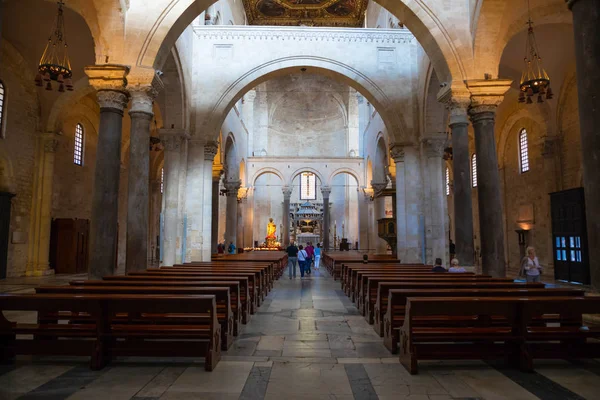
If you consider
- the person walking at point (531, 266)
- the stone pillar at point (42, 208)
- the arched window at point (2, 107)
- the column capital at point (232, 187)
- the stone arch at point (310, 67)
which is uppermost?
the stone arch at point (310, 67)

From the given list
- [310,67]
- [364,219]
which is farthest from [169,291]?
[364,219]

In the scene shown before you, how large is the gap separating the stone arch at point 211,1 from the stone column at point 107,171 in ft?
3.04

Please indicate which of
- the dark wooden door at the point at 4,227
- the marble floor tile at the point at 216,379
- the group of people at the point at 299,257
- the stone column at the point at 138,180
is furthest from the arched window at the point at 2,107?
the marble floor tile at the point at 216,379

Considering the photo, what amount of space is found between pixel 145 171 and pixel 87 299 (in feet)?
21.7

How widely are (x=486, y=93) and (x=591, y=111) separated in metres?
6.06

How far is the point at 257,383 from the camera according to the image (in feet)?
13.8

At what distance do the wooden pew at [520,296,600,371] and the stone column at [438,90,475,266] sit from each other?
6208 mm

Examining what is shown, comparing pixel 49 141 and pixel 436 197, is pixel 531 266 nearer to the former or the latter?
pixel 436 197

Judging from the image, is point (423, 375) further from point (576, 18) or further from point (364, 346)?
point (576, 18)

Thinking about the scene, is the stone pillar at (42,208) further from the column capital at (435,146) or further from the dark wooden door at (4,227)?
the column capital at (435,146)

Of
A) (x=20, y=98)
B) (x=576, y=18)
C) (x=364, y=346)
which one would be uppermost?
(x=20, y=98)

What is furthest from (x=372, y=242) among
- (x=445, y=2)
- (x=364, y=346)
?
(x=364, y=346)

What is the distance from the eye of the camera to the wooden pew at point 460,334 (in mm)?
4539

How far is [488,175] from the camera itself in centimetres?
1052
